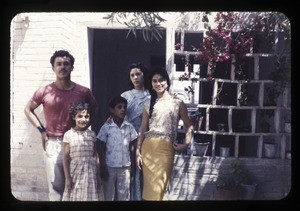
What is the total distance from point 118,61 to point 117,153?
58 cm

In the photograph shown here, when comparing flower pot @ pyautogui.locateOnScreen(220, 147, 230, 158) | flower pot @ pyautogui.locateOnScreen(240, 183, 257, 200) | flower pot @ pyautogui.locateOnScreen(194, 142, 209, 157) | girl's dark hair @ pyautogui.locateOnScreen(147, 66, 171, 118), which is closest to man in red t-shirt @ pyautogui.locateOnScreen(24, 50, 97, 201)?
girl's dark hair @ pyautogui.locateOnScreen(147, 66, 171, 118)

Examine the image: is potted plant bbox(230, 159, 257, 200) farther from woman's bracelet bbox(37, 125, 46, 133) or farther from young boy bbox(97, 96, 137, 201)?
woman's bracelet bbox(37, 125, 46, 133)

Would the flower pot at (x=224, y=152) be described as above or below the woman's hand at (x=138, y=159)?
above

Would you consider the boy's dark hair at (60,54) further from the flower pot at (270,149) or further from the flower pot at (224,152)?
the flower pot at (270,149)

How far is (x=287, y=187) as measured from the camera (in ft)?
7.41

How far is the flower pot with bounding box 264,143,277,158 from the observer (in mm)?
2264

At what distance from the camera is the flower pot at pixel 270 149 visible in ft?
7.43

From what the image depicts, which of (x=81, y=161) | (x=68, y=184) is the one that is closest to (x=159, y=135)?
(x=81, y=161)

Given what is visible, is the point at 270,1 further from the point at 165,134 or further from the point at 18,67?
the point at 18,67

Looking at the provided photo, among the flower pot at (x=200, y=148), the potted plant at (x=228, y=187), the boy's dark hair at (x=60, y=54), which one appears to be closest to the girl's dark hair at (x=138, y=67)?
the boy's dark hair at (x=60, y=54)

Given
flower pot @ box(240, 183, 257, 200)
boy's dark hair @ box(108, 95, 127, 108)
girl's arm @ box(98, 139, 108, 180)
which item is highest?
boy's dark hair @ box(108, 95, 127, 108)

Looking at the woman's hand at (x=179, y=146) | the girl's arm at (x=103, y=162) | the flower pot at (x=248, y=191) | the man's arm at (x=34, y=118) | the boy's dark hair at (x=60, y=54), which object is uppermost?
the boy's dark hair at (x=60, y=54)

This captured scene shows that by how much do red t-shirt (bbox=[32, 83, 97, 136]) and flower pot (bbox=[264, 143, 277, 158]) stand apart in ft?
3.69

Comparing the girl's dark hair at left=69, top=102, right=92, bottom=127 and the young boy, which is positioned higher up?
the girl's dark hair at left=69, top=102, right=92, bottom=127
